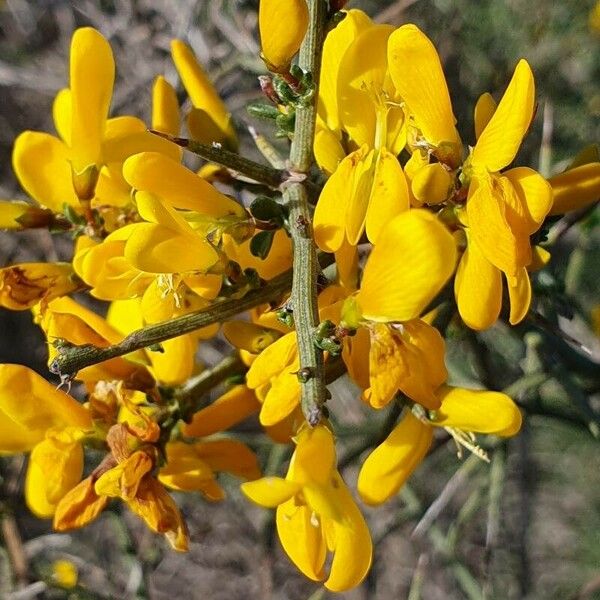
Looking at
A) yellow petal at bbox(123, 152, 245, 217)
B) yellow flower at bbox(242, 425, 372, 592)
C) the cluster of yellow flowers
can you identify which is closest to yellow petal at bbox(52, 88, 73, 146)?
the cluster of yellow flowers

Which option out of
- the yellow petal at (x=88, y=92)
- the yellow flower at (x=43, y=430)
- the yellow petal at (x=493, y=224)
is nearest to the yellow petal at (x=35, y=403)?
the yellow flower at (x=43, y=430)

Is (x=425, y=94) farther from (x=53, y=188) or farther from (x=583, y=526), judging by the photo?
(x=583, y=526)

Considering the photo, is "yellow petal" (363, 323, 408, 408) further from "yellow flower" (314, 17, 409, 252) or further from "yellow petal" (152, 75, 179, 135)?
"yellow petal" (152, 75, 179, 135)

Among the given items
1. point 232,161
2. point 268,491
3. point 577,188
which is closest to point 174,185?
point 232,161

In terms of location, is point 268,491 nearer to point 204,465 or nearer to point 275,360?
point 275,360

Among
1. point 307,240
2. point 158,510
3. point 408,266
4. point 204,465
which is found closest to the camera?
point 408,266

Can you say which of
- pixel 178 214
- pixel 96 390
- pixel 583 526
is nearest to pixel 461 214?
pixel 178 214
